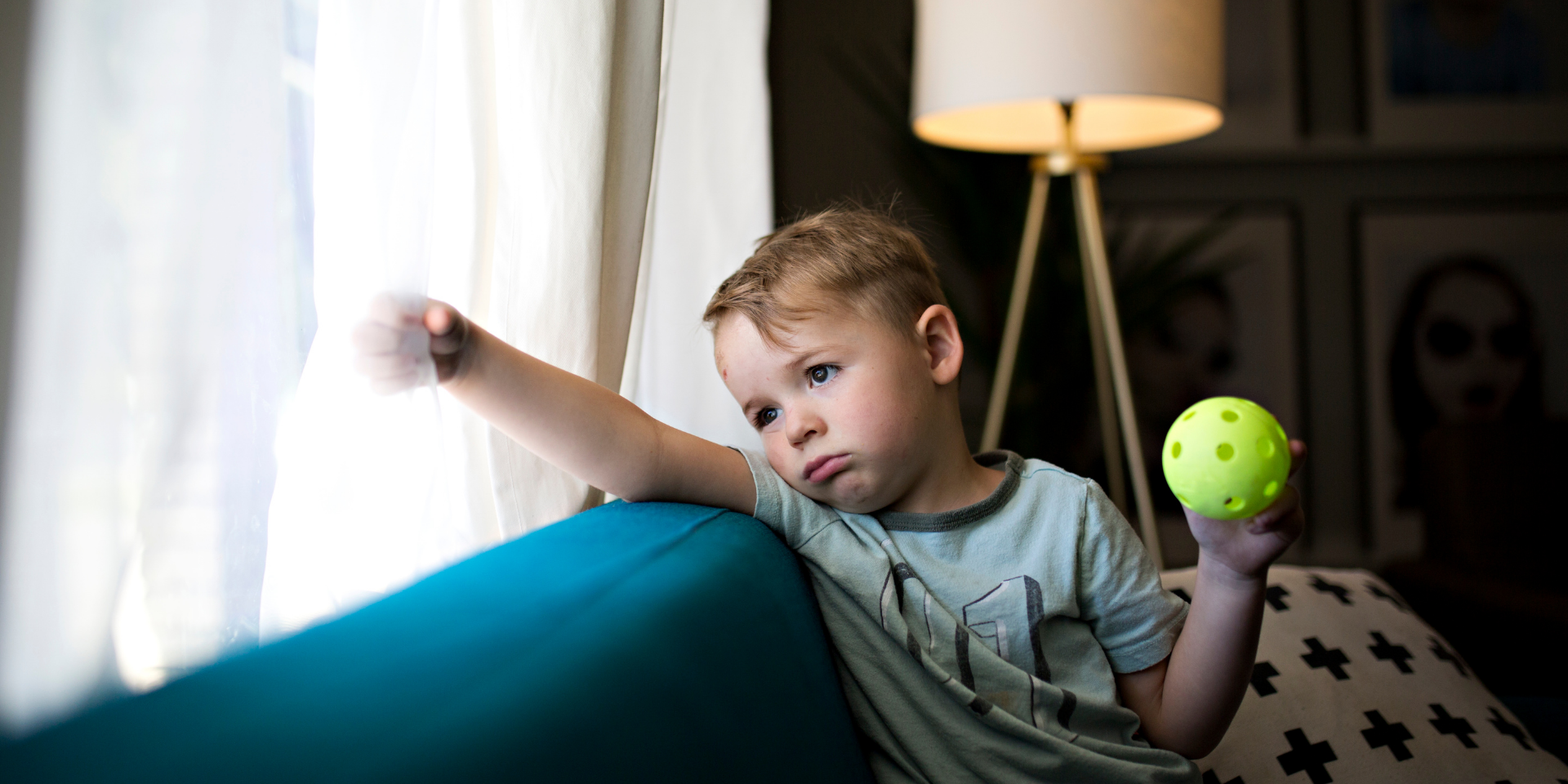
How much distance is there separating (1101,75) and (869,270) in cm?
112

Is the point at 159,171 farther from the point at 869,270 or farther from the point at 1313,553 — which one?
the point at 1313,553

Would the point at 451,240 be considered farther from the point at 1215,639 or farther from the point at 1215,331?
the point at 1215,331

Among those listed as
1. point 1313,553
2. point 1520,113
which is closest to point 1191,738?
point 1313,553

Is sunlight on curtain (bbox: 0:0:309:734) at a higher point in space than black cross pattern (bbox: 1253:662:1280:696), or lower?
higher

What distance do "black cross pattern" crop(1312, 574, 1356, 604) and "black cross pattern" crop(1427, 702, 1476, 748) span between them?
0.60ft

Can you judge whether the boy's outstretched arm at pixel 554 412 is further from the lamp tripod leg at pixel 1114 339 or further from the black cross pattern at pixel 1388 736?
the lamp tripod leg at pixel 1114 339

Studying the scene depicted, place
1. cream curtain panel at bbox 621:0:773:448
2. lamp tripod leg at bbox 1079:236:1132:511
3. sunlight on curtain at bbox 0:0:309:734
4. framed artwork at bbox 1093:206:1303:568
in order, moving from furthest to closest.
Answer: framed artwork at bbox 1093:206:1303:568, lamp tripod leg at bbox 1079:236:1132:511, cream curtain panel at bbox 621:0:773:448, sunlight on curtain at bbox 0:0:309:734

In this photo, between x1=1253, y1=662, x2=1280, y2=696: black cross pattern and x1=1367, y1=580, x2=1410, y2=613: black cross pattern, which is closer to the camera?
x1=1253, y1=662, x2=1280, y2=696: black cross pattern

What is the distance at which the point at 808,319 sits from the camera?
82 cm

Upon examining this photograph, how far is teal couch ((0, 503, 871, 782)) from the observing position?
0.96 ft

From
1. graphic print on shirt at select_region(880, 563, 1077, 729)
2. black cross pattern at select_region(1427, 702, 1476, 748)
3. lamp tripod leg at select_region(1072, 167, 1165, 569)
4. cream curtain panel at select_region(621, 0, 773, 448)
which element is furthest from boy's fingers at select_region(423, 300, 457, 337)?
lamp tripod leg at select_region(1072, 167, 1165, 569)

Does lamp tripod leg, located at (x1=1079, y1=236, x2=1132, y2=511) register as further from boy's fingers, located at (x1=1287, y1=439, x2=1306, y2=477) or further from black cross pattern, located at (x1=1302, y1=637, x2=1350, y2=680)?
boy's fingers, located at (x1=1287, y1=439, x2=1306, y2=477)

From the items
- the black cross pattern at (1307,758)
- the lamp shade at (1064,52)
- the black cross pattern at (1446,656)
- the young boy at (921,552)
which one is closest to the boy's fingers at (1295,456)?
the young boy at (921,552)

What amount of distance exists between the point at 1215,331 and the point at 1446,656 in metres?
2.07
